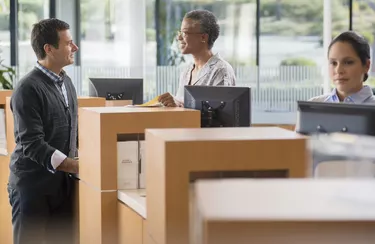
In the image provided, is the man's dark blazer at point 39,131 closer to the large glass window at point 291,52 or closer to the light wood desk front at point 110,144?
the light wood desk front at point 110,144

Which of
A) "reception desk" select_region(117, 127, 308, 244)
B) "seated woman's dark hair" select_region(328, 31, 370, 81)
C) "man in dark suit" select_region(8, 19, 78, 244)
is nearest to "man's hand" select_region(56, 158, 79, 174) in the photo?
"man in dark suit" select_region(8, 19, 78, 244)

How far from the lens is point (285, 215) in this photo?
122cm

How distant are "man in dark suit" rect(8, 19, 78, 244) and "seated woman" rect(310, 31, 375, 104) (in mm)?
1660

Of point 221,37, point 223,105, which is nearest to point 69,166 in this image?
point 223,105

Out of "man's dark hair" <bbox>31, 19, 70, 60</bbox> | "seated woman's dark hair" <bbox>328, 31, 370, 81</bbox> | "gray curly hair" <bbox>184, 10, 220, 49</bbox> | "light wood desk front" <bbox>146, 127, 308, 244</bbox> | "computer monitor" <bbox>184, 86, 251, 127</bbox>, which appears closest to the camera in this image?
"light wood desk front" <bbox>146, 127, 308, 244</bbox>

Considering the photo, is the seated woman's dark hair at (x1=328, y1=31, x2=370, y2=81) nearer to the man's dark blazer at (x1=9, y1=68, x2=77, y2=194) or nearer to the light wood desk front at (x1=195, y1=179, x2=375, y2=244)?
the man's dark blazer at (x1=9, y1=68, x2=77, y2=194)

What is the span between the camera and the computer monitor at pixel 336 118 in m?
2.70

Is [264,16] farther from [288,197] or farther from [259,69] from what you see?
[288,197]

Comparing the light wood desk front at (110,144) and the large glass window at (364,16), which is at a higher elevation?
the large glass window at (364,16)

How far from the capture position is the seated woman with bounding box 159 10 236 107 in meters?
5.12

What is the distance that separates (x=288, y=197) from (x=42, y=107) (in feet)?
11.4

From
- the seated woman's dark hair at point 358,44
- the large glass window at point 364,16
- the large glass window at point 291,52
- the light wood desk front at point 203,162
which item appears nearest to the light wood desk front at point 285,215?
the light wood desk front at point 203,162

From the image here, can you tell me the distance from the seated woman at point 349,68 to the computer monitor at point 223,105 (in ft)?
1.58

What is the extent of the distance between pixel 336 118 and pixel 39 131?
226cm
